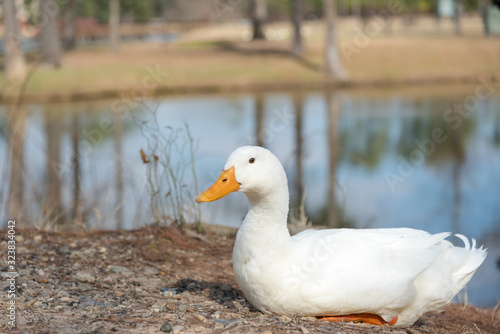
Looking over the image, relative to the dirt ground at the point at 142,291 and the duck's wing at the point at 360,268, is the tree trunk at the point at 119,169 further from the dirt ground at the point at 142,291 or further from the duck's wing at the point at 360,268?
the duck's wing at the point at 360,268

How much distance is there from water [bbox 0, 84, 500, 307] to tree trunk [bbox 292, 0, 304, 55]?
9111 millimetres

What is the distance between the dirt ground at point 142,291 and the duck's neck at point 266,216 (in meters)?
0.55

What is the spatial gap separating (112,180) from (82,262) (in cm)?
532

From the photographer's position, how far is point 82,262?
17.3ft

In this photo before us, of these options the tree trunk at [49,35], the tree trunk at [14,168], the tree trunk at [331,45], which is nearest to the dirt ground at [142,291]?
the tree trunk at [14,168]

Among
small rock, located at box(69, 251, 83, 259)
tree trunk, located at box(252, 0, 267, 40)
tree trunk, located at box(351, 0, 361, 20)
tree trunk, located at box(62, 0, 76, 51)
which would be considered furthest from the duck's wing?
tree trunk, located at box(351, 0, 361, 20)

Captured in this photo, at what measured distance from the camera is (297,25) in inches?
1415

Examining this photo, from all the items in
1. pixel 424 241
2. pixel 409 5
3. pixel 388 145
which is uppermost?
pixel 409 5

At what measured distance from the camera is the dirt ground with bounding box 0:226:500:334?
382 cm

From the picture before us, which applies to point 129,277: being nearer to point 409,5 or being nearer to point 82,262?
point 82,262

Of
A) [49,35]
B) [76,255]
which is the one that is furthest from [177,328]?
[49,35]

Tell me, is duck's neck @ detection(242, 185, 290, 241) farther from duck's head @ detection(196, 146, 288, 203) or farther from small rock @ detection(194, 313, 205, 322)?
small rock @ detection(194, 313, 205, 322)

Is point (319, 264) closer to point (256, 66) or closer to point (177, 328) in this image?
point (177, 328)

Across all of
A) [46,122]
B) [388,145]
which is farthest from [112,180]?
[46,122]
